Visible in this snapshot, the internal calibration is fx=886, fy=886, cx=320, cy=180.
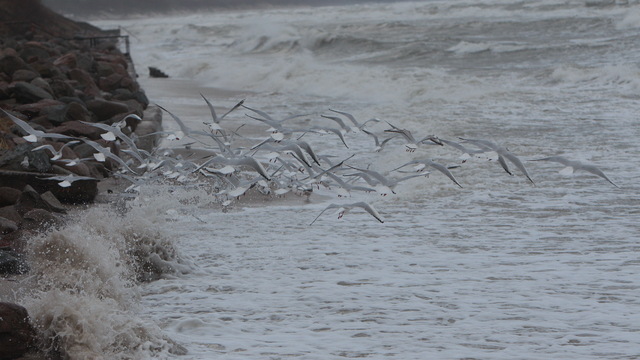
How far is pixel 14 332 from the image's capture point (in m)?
4.03

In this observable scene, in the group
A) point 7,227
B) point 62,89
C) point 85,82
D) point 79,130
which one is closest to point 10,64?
point 85,82

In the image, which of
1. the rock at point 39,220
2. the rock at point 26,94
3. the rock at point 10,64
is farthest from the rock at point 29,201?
the rock at point 10,64

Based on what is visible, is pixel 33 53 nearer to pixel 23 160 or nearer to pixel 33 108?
pixel 33 108

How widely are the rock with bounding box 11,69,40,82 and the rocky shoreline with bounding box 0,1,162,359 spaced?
0.01 metres

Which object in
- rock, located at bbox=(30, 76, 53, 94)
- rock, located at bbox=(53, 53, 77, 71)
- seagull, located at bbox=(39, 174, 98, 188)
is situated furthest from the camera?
rock, located at bbox=(53, 53, 77, 71)

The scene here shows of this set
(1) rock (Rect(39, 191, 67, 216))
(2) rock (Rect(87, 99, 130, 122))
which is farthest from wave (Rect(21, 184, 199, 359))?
(2) rock (Rect(87, 99, 130, 122))

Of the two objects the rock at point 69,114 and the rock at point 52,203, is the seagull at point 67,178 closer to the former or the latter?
the rock at point 52,203

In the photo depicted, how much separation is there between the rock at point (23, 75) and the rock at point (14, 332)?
854 cm

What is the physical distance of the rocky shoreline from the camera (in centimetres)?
548

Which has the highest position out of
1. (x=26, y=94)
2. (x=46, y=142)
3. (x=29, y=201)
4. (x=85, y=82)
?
(x=29, y=201)

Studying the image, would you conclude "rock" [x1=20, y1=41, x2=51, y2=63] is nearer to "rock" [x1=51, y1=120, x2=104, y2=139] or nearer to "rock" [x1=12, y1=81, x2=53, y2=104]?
"rock" [x1=12, y1=81, x2=53, y2=104]

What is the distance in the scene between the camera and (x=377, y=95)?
656 inches

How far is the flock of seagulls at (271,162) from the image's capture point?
5.51 m

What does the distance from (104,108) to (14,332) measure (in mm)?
6795
